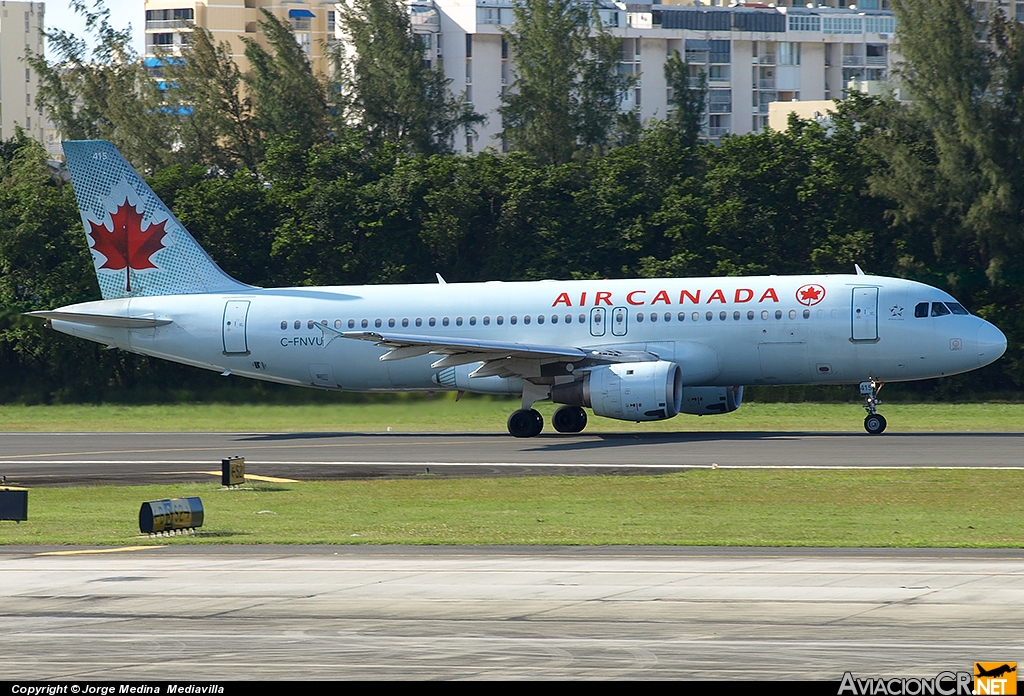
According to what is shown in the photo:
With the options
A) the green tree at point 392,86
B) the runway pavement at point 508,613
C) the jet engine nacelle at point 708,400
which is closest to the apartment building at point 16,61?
the green tree at point 392,86

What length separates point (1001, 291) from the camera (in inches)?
2301

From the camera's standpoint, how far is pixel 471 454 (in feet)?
118

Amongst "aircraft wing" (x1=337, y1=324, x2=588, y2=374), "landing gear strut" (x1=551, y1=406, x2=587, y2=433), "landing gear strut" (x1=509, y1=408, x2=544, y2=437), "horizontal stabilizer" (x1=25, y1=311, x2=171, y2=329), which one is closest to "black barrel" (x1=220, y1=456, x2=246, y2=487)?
"aircraft wing" (x1=337, y1=324, x2=588, y2=374)

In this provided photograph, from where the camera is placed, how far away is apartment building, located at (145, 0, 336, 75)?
173250 mm

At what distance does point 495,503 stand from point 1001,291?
3884 cm

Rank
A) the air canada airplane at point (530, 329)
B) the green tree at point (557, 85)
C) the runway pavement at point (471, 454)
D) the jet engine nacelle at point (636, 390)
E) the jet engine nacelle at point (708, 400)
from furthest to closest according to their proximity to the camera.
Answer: the green tree at point (557, 85), the jet engine nacelle at point (708, 400), the air canada airplane at point (530, 329), the jet engine nacelle at point (636, 390), the runway pavement at point (471, 454)

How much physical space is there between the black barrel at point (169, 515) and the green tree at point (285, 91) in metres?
54.3

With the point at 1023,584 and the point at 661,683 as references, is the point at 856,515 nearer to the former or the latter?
the point at 1023,584

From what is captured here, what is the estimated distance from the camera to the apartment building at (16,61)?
173188 millimetres

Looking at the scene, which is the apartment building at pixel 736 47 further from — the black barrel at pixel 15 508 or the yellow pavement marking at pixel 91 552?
the yellow pavement marking at pixel 91 552

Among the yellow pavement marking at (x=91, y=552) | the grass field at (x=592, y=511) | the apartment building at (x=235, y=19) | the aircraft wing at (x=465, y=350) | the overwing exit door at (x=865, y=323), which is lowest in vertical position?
the grass field at (x=592, y=511)

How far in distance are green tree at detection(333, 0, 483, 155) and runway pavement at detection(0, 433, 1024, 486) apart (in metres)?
37.0

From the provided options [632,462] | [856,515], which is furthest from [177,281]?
[856,515]

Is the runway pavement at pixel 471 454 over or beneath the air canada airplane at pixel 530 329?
beneath
